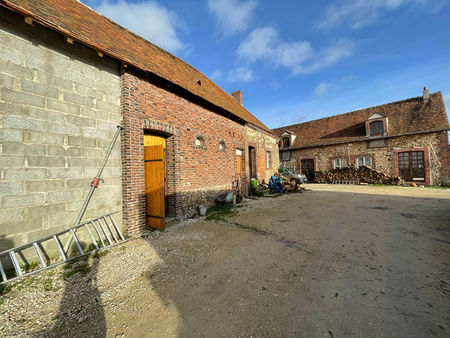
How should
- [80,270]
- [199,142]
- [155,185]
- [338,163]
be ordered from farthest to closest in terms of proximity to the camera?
[338,163] < [199,142] < [155,185] < [80,270]

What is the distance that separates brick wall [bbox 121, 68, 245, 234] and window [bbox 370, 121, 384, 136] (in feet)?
48.5

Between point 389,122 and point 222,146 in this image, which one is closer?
point 222,146

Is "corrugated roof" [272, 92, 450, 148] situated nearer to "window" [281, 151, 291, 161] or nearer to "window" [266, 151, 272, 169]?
"window" [281, 151, 291, 161]

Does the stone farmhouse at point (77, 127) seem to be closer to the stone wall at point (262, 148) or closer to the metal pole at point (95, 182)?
the metal pole at point (95, 182)

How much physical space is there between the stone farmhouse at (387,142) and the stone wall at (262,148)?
6.47 m

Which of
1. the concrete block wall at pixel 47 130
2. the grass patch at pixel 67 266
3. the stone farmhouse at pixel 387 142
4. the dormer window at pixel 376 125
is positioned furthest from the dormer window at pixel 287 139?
the grass patch at pixel 67 266

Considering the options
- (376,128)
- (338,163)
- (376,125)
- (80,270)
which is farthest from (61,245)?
(376,125)

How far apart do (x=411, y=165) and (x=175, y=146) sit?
18.7 metres

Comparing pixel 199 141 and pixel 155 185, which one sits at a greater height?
pixel 199 141

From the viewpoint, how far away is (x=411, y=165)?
14844 mm

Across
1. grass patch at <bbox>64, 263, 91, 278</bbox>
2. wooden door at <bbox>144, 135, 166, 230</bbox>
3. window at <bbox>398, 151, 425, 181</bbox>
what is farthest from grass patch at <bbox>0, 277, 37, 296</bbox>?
window at <bbox>398, 151, 425, 181</bbox>

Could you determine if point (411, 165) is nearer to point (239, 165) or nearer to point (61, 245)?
point (239, 165)

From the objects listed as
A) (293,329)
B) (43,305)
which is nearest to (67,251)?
(43,305)

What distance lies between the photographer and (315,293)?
2.39 meters
